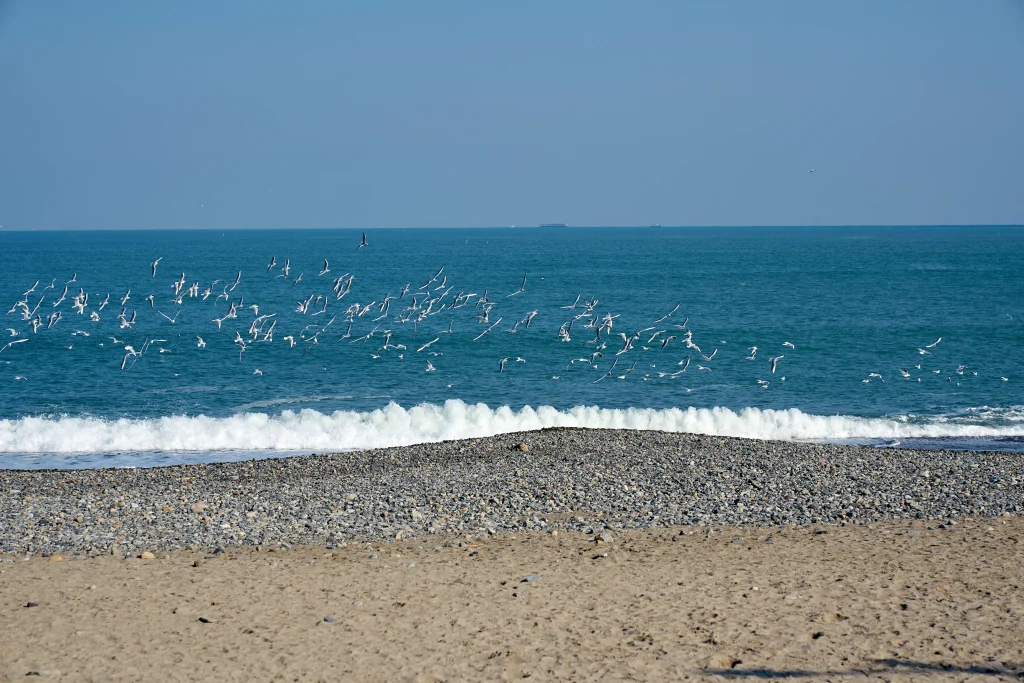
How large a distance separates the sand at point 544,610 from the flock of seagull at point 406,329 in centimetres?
1775

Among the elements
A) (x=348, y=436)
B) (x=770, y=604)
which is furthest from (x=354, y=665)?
(x=348, y=436)

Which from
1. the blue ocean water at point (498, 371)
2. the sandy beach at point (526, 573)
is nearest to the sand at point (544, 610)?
the sandy beach at point (526, 573)

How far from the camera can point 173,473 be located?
65.5ft

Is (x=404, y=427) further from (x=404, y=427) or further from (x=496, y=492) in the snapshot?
(x=496, y=492)

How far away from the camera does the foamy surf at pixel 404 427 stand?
85.4 feet

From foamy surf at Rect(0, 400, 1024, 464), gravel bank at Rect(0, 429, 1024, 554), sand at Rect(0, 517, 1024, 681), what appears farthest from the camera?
foamy surf at Rect(0, 400, 1024, 464)

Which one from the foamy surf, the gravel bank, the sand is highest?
the sand

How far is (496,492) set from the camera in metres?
16.6

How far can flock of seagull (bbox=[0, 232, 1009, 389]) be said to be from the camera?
3919cm

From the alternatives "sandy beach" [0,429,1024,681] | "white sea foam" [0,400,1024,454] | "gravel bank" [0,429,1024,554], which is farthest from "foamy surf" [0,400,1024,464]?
"sandy beach" [0,429,1024,681]

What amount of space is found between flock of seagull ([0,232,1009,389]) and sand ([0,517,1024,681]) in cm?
1775

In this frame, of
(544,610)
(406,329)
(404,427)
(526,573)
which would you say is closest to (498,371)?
(404,427)

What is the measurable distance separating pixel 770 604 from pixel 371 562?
202 inches

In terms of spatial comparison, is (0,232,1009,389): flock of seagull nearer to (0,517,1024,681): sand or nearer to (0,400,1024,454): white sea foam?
(0,400,1024,454): white sea foam
